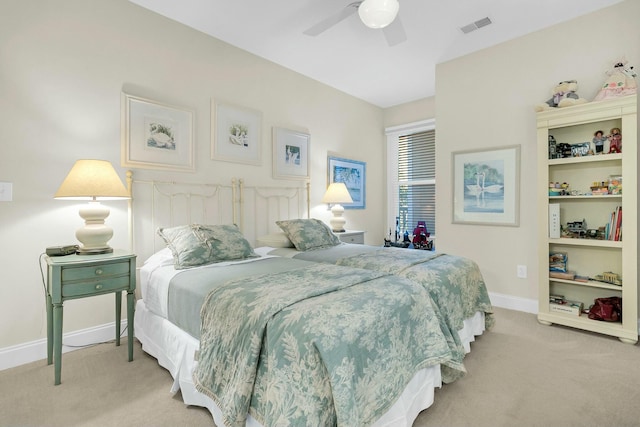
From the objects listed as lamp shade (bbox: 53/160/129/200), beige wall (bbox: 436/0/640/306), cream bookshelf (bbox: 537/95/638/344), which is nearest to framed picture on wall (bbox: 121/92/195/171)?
lamp shade (bbox: 53/160/129/200)

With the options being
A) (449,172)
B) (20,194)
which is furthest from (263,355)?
A: (449,172)

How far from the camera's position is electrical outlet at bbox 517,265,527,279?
314 cm

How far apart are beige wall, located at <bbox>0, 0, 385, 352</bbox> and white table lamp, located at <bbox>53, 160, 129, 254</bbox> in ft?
0.80

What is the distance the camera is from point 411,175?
4.95m

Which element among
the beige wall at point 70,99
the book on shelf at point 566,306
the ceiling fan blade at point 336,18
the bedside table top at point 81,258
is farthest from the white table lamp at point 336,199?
the bedside table top at point 81,258

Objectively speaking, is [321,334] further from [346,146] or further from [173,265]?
[346,146]

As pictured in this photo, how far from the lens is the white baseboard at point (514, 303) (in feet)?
10.2

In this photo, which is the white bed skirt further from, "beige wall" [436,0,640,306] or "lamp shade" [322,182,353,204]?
"lamp shade" [322,182,353,204]

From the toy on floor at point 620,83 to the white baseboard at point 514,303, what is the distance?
192cm

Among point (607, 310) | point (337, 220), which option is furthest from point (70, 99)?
point (607, 310)

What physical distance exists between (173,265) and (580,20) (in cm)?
404

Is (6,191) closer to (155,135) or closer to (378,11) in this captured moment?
(155,135)

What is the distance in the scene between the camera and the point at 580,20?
2.81 meters

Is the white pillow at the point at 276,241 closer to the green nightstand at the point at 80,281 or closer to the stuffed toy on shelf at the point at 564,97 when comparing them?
the green nightstand at the point at 80,281
